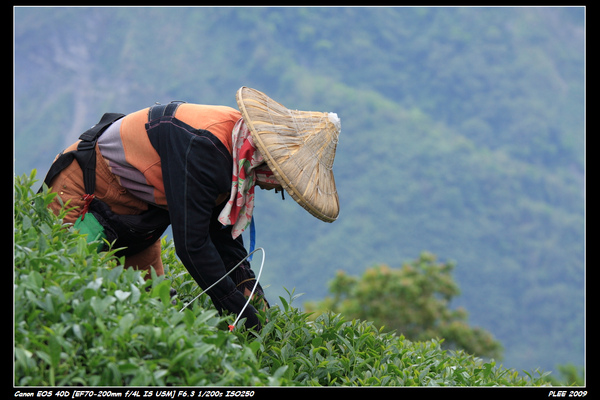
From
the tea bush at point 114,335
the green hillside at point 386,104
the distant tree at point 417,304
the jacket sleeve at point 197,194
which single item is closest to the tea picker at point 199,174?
the jacket sleeve at point 197,194

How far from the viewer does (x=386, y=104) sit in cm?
2641

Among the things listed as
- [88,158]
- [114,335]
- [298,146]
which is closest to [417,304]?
[298,146]

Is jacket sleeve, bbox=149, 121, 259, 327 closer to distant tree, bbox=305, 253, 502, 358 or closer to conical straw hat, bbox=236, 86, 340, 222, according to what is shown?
conical straw hat, bbox=236, 86, 340, 222

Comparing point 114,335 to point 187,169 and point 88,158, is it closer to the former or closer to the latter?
point 187,169

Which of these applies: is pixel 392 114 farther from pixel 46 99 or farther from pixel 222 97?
pixel 46 99

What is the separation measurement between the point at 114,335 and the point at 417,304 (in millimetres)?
7628

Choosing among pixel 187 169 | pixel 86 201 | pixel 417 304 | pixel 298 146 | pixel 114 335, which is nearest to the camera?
pixel 114 335

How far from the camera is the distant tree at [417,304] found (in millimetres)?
9023

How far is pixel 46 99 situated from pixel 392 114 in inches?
547

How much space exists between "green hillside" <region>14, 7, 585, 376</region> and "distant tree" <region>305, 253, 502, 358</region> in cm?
1054

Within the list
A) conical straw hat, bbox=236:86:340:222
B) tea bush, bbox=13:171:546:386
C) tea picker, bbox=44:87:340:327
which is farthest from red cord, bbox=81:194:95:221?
conical straw hat, bbox=236:86:340:222

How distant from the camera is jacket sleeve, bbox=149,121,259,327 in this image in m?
2.56

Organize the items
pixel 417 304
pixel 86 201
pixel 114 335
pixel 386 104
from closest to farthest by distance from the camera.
Answer: pixel 114 335 < pixel 86 201 < pixel 417 304 < pixel 386 104

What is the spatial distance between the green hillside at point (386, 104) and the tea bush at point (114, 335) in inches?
674
